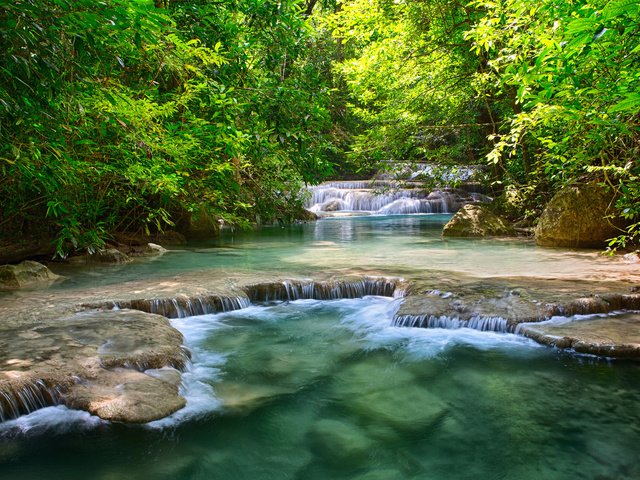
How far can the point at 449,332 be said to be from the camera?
5918mm

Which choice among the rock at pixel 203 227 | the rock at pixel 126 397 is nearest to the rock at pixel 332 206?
the rock at pixel 203 227

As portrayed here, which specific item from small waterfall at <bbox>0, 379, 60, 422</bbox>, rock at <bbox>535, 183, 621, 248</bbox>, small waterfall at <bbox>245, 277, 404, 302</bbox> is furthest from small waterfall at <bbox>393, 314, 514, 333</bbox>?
rock at <bbox>535, 183, 621, 248</bbox>

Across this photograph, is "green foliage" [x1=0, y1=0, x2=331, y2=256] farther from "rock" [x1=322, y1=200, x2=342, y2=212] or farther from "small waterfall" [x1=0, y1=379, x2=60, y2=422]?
"rock" [x1=322, y1=200, x2=342, y2=212]

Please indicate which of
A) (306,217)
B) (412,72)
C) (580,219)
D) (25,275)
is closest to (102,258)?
(25,275)

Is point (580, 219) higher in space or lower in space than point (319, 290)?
higher

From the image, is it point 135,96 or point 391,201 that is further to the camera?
point 391,201

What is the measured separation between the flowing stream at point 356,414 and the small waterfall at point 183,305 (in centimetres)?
15

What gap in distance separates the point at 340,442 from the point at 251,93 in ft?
11.9

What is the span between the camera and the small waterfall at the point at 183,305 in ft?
21.3

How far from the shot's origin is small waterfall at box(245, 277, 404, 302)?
7660 millimetres

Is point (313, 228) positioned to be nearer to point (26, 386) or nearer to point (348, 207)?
point (348, 207)

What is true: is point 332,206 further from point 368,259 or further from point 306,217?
point 368,259

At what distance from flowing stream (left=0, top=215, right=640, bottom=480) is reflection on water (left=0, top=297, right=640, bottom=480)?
0.01m

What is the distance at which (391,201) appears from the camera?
27016 millimetres
